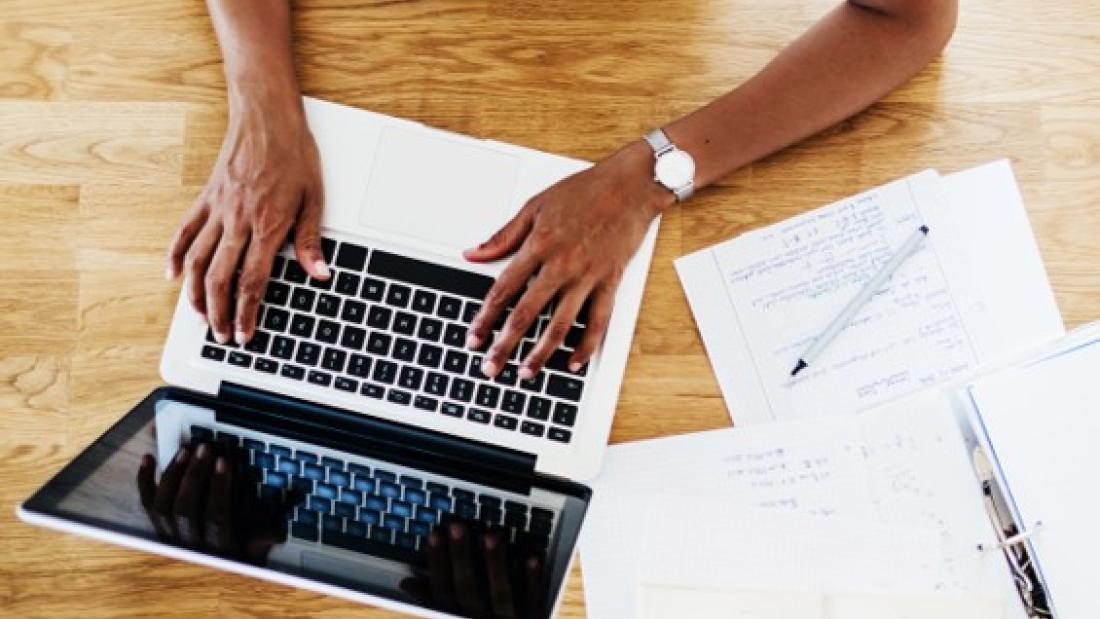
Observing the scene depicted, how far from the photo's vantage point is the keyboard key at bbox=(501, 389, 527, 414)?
0.97m

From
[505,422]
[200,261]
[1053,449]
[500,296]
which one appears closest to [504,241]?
[500,296]

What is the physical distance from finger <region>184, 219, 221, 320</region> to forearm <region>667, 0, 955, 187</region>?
42cm

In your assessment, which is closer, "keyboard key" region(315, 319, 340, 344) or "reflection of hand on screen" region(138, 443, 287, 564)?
"reflection of hand on screen" region(138, 443, 287, 564)

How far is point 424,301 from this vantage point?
3.20ft

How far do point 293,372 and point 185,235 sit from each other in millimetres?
165

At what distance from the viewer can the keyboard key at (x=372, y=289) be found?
98cm

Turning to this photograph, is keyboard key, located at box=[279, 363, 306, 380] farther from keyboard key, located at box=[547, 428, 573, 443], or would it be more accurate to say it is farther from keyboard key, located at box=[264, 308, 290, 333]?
keyboard key, located at box=[547, 428, 573, 443]

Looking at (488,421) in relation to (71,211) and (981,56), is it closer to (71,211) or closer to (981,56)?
(71,211)

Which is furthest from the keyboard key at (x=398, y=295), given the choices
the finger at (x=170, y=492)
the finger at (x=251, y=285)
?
the finger at (x=170, y=492)

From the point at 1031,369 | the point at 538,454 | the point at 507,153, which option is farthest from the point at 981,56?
the point at 538,454

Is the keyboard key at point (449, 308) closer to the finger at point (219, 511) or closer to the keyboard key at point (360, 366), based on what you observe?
the keyboard key at point (360, 366)

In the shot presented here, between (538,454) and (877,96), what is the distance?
0.44 meters

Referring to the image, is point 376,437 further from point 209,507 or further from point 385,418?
point 209,507

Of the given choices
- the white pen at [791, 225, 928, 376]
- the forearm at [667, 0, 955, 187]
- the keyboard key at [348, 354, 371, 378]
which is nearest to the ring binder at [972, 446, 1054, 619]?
the white pen at [791, 225, 928, 376]
